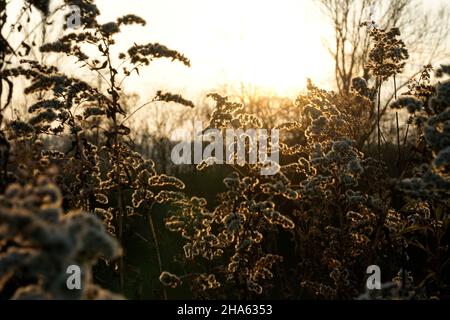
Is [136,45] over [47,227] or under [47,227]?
over

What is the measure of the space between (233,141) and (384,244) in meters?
2.64

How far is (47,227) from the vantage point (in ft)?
9.62

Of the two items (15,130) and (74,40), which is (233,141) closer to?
(74,40)

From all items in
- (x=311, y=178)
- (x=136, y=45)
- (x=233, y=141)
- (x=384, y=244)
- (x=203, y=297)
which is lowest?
Answer: (x=203, y=297)

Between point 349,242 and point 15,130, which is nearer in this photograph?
point 15,130

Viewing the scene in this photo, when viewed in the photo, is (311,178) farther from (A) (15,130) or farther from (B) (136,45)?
(A) (15,130)

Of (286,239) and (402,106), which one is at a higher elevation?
(402,106)
